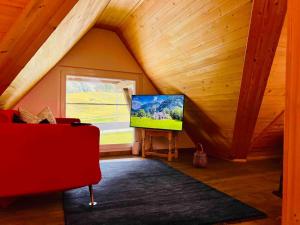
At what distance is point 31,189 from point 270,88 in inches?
116

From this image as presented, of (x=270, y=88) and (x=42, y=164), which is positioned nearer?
(x=42, y=164)

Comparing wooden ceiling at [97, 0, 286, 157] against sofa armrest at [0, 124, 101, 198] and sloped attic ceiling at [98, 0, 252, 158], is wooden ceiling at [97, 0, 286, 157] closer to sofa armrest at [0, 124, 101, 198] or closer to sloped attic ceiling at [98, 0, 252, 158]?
sloped attic ceiling at [98, 0, 252, 158]

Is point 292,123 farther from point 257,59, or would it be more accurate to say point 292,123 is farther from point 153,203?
point 257,59

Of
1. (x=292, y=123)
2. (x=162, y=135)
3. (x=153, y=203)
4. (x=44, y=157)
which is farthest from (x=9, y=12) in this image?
(x=162, y=135)

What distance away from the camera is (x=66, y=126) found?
1980mm

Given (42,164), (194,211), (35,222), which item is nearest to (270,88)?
(194,211)

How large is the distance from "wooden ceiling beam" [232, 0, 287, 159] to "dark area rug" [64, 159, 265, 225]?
1.22 m

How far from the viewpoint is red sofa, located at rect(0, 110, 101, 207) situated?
5.94 ft

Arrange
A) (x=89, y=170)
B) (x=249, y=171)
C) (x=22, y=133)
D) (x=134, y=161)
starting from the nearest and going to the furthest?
(x=22, y=133) → (x=89, y=170) → (x=249, y=171) → (x=134, y=161)

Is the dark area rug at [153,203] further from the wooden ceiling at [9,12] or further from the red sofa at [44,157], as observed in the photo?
the wooden ceiling at [9,12]

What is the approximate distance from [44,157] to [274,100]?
300 centimetres

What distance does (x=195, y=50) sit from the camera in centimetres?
314

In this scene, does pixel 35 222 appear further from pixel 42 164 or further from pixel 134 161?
pixel 134 161

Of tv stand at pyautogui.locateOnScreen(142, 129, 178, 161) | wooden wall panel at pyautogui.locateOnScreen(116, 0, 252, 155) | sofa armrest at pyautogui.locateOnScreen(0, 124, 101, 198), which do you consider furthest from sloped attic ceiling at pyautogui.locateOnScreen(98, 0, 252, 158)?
sofa armrest at pyautogui.locateOnScreen(0, 124, 101, 198)
